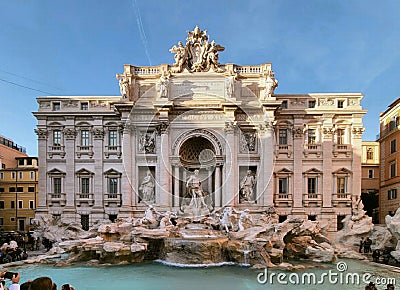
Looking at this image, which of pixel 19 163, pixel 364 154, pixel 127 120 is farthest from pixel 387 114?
pixel 19 163

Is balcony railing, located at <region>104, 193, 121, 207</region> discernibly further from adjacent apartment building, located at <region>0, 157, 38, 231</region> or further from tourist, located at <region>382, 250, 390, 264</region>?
tourist, located at <region>382, 250, 390, 264</region>

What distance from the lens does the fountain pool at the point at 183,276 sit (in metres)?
11.2

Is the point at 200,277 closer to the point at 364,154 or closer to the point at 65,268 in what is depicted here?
the point at 65,268

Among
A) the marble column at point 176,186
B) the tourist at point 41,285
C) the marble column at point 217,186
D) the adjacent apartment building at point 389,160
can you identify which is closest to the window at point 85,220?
the marble column at point 176,186

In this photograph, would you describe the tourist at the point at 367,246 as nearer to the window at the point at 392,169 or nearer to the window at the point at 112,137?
the window at the point at 392,169

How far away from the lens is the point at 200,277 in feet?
40.7

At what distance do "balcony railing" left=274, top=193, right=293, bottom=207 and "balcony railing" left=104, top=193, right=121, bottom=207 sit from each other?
1188cm

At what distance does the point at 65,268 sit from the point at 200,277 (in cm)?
666

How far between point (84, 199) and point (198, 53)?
14.1 m

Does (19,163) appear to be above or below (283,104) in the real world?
below

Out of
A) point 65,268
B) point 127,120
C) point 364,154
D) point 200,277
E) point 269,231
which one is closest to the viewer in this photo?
point 200,277

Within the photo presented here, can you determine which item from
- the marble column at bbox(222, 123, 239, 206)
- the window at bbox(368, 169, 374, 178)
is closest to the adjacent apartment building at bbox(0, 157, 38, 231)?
the marble column at bbox(222, 123, 239, 206)

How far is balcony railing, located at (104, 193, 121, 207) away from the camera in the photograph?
22500 millimetres

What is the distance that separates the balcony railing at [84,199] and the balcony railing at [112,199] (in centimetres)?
111
